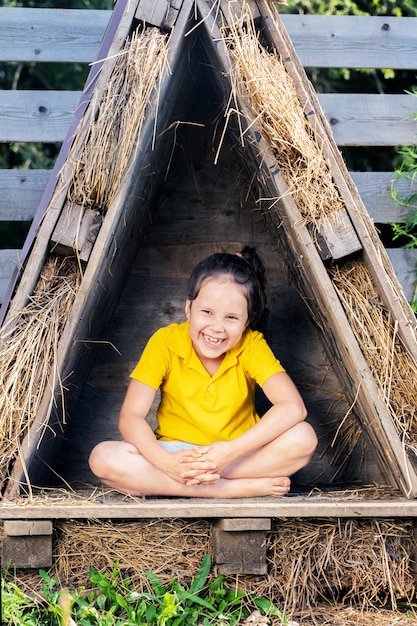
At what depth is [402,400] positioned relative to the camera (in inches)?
107

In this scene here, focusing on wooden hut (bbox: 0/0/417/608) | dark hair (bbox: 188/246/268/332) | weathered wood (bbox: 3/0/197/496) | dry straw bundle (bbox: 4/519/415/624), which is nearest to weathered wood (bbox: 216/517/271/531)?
wooden hut (bbox: 0/0/417/608)

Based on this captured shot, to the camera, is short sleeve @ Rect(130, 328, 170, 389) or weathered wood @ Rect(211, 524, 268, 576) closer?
weathered wood @ Rect(211, 524, 268, 576)

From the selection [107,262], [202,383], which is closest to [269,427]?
[202,383]

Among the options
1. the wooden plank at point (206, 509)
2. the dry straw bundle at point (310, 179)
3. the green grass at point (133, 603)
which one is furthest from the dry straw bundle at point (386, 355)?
the green grass at point (133, 603)

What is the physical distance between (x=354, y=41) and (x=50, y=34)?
5.78 ft

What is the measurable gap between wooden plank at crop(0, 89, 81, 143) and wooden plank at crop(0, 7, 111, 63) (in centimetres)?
21

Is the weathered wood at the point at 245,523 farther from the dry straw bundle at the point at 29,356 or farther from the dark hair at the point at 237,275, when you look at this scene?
the dark hair at the point at 237,275

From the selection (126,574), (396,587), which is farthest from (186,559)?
(396,587)

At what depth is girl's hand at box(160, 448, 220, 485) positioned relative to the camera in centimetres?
275

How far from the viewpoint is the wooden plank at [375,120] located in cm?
442

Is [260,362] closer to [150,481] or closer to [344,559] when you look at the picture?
[150,481]

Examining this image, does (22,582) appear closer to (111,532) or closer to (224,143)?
(111,532)

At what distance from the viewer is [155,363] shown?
3102mm

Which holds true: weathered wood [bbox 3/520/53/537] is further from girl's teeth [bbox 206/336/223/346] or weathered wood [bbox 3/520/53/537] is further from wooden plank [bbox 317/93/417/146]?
wooden plank [bbox 317/93/417/146]
